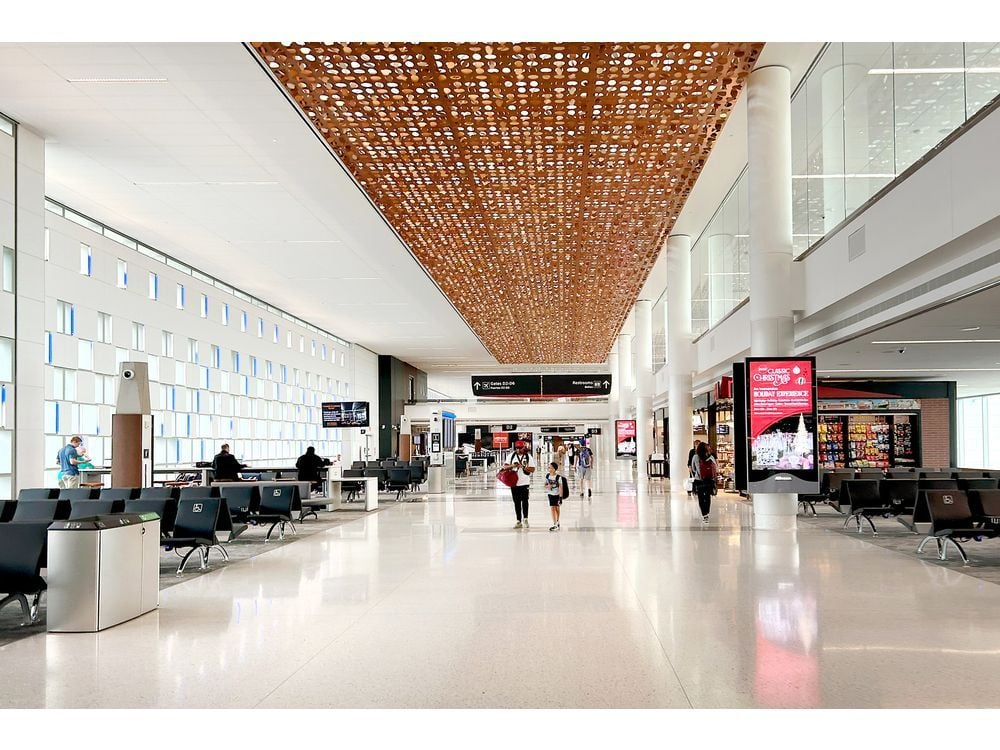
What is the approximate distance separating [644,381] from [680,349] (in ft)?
34.2

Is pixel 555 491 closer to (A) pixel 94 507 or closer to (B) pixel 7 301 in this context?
(A) pixel 94 507

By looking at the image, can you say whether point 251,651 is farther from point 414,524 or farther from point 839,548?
point 414,524

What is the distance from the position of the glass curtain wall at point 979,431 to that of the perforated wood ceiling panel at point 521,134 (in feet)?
60.1

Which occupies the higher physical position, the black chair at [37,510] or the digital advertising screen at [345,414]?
the digital advertising screen at [345,414]

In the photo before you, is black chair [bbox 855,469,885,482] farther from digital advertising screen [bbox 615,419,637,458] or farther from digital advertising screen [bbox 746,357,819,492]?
digital advertising screen [bbox 615,419,637,458]

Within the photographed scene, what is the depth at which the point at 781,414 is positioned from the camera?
13.4m

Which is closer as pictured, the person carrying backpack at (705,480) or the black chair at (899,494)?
the black chair at (899,494)

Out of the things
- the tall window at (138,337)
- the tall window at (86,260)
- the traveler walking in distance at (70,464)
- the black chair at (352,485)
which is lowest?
the black chair at (352,485)

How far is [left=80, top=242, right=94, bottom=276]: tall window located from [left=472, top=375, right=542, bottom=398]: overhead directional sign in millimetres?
29495

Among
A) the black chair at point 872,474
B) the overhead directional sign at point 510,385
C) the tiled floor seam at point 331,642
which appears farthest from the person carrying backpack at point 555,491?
the overhead directional sign at point 510,385

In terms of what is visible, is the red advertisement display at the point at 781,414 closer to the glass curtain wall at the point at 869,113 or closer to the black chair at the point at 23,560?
the glass curtain wall at the point at 869,113

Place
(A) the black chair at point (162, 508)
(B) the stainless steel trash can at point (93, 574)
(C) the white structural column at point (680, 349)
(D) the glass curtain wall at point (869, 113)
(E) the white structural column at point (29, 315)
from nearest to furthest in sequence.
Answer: (B) the stainless steel trash can at point (93, 574) → (D) the glass curtain wall at point (869, 113) → (A) the black chair at point (162, 508) → (E) the white structural column at point (29, 315) → (C) the white structural column at point (680, 349)

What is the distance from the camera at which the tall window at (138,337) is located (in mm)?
21705
